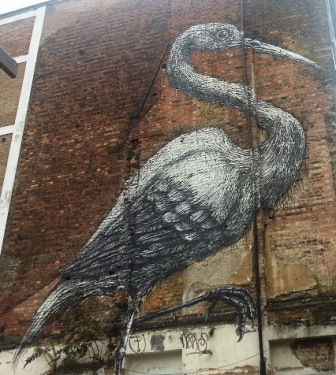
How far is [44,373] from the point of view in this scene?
27.7 feet

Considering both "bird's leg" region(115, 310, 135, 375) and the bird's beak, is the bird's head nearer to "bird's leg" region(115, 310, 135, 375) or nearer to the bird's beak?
the bird's beak

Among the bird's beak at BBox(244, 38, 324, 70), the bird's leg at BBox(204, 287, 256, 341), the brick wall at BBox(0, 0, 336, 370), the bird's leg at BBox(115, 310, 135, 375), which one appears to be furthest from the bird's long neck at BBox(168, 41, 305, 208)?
the bird's leg at BBox(115, 310, 135, 375)

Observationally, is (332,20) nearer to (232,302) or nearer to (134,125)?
(134,125)

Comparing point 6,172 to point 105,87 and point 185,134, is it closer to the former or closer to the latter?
point 105,87

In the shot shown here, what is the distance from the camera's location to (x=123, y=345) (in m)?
8.24

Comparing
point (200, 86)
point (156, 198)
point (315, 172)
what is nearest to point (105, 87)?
point (200, 86)

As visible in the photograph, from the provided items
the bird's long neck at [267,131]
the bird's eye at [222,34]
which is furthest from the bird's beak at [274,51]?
the bird's long neck at [267,131]

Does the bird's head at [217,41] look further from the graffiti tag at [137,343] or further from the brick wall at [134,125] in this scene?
the graffiti tag at [137,343]

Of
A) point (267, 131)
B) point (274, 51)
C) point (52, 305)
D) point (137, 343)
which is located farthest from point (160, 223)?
point (274, 51)

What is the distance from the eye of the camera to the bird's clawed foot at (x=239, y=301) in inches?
306

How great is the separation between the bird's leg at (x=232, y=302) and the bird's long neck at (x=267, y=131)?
4.78 ft

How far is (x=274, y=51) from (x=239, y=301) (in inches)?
178

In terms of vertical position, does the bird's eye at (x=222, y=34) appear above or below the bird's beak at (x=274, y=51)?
above

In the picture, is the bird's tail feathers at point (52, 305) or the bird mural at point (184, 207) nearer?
the bird mural at point (184, 207)
